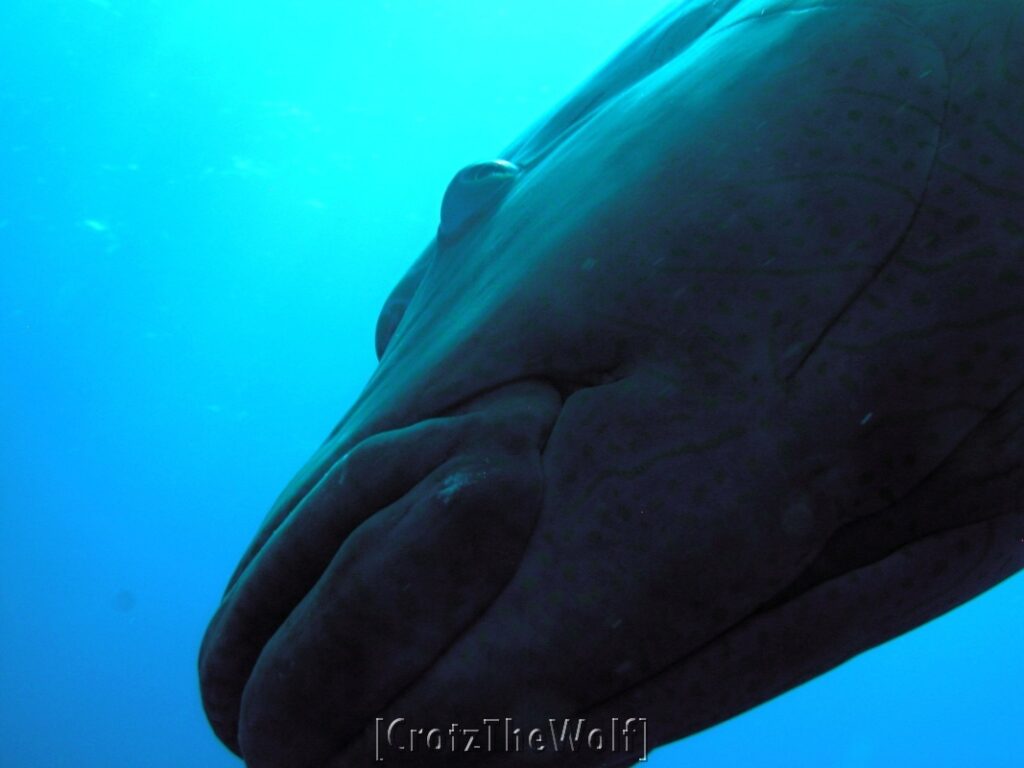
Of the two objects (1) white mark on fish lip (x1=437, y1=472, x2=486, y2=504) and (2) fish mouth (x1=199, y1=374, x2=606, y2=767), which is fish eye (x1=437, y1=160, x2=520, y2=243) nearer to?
(2) fish mouth (x1=199, y1=374, x2=606, y2=767)

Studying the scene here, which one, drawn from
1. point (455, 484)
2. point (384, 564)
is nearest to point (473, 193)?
point (455, 484)

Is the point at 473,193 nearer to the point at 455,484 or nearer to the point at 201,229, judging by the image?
the point at 455,484

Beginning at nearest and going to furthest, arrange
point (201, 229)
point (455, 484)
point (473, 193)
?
1. point (455, 484)
2. point (473, 193)
3. point (201, 229)

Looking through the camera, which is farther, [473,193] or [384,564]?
[473,193]

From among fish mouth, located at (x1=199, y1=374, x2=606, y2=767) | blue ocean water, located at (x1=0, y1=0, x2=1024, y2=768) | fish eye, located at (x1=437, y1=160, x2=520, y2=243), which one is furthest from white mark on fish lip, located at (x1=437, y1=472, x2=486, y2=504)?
blue ocean water, located at (x1=0, y1=0, x2=1024, y2=768)

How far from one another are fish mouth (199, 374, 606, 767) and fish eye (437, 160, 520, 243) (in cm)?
103

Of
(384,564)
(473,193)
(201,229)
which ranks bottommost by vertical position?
(384,564)

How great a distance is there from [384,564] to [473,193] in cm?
145

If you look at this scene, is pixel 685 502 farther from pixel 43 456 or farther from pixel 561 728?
pixel 43 456

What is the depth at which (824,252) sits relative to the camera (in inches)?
70.5

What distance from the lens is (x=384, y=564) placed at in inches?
72.7

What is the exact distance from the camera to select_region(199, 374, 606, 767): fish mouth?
1800 millimetres

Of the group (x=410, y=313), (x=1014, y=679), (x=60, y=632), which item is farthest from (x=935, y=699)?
(x=410, y=313)

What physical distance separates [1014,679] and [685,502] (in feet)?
243
